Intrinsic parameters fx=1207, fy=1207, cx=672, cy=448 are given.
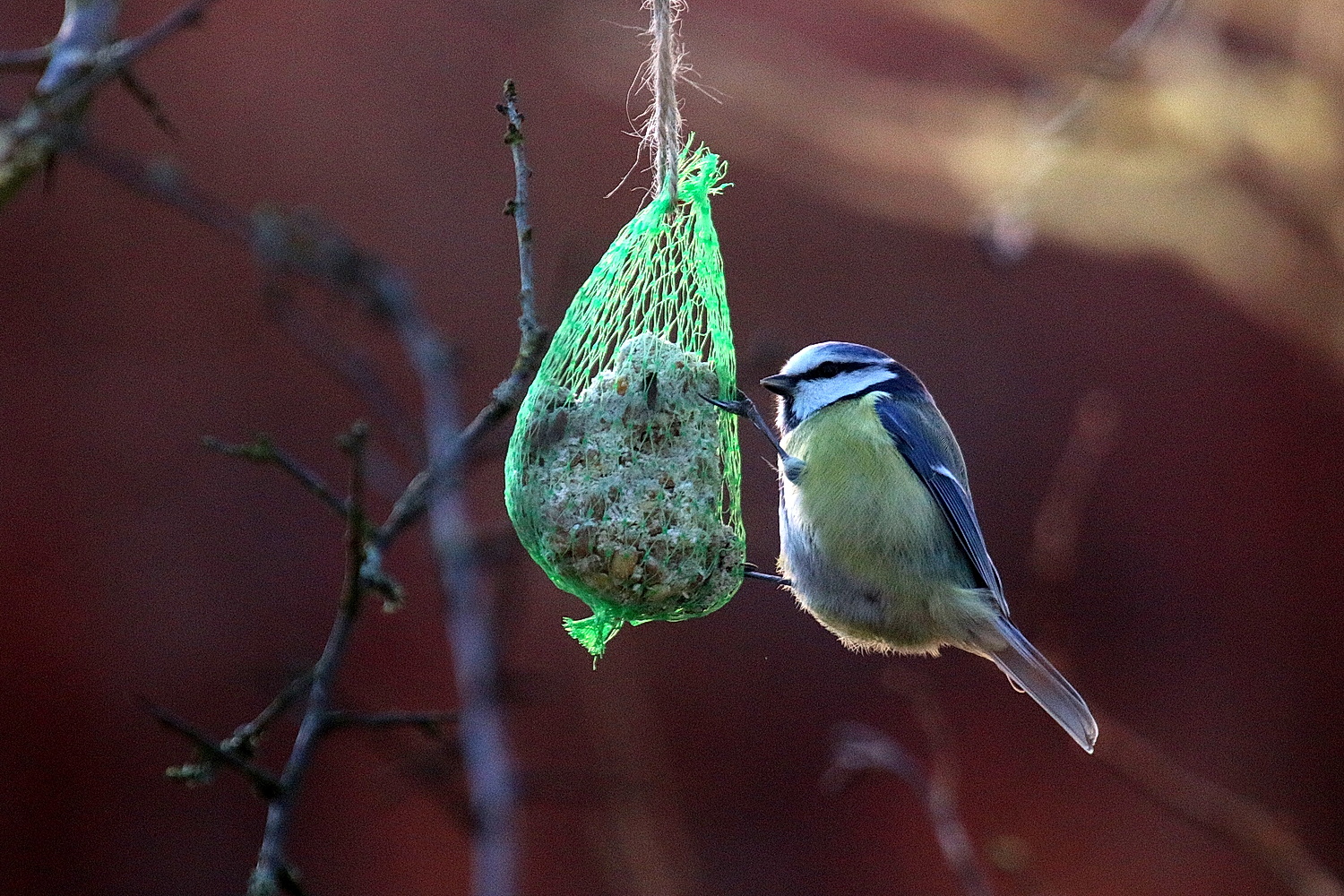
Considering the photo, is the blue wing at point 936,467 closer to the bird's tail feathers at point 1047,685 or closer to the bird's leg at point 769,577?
the bird's tail feathers at point 1047,685

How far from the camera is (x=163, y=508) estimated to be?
15.8 ft

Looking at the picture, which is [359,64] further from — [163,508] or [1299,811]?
[1299,811]

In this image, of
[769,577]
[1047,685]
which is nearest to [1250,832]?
[1047,685]

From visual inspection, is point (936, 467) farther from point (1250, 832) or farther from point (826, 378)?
point (1250, 832)

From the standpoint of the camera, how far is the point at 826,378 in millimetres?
2549

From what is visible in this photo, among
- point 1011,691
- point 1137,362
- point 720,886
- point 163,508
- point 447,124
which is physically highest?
point 447,124

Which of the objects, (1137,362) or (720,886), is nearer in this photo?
(720,886)

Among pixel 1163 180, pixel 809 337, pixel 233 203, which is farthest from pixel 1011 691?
pixel 233 203

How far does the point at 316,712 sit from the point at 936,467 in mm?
1549

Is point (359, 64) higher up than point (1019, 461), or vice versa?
point (359, 64)

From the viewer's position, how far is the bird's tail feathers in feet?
7.81

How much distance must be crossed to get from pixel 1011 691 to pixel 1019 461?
0.94 m

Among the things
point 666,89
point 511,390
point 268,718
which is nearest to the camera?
point 268,718

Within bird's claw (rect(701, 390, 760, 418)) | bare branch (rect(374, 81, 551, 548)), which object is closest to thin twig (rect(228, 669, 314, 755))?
bare branch (rect(374, 81, 551, 548))
